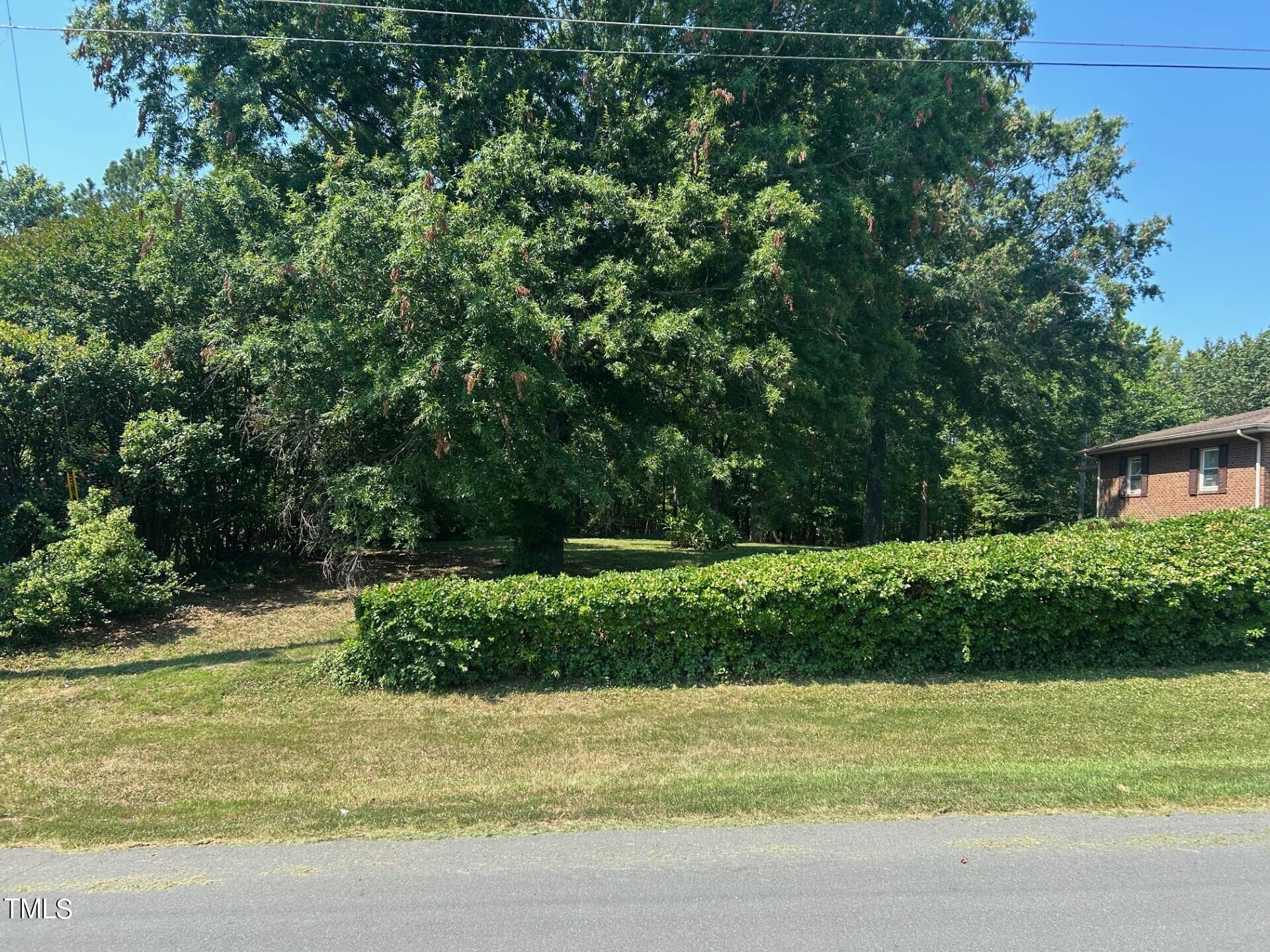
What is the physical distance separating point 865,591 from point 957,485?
90.5 ft

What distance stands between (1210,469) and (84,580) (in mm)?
26993

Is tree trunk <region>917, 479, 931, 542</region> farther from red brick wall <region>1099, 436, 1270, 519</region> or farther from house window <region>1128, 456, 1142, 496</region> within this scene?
house window <region>1128, 456, 1142, 496</region>

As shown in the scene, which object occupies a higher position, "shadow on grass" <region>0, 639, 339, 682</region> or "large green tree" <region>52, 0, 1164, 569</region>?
"large green tree" <region>52, 0, 1164, 569</region>

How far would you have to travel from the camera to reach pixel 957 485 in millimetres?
33062

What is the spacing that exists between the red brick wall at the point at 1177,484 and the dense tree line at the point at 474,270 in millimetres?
12344

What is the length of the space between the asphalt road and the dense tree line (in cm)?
617

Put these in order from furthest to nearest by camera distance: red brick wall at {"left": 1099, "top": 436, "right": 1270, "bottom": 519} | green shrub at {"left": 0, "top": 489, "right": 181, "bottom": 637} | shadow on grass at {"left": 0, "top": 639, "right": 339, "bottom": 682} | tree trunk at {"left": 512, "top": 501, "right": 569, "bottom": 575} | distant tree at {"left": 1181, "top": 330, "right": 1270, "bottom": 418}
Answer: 1. distant tree at {"left": 1181, "top": 330, "right": 1270, "bottom": 418}
2. red brick wall at {"left": 1099, "top": 436, "right": 1270, "bottom": 519}
3. tree trunk at {"left": 512, "top": 501, "right": 569, "bottom": 575}
4. green shrub at {"left": 0, "top": 489, "right": 181, "bottom": 637}
5. shadow on grass at {"left": 0, "top": 639, "right": 339, "bottom": 682}

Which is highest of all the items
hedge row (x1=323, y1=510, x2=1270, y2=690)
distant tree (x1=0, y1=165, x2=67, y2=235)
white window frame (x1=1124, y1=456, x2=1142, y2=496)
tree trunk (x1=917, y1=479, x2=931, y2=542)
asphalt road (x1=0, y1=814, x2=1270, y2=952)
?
distant tree (x1=0, y1=165, x2=67, y2=235)

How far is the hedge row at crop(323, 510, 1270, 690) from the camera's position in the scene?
8.00 m

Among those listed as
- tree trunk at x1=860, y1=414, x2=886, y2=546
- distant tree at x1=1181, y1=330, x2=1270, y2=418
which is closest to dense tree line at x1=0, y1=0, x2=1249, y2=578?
tree trunk at x1=860, y1=414, x2=886, y2=546

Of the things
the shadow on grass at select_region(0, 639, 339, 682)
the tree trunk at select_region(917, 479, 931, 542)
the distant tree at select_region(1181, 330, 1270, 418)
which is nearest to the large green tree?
the shadow on grass at select_region(0, 639, 339, 682)

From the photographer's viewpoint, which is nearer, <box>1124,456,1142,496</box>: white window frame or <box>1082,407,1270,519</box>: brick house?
<box>1082,407,1270,519</box>: brick house

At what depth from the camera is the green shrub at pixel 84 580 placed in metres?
9.55

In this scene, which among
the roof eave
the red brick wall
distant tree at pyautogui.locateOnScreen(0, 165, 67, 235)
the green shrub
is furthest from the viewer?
distant tree at pyautogui.locateOnScreen(0, 165, 67, 235)
